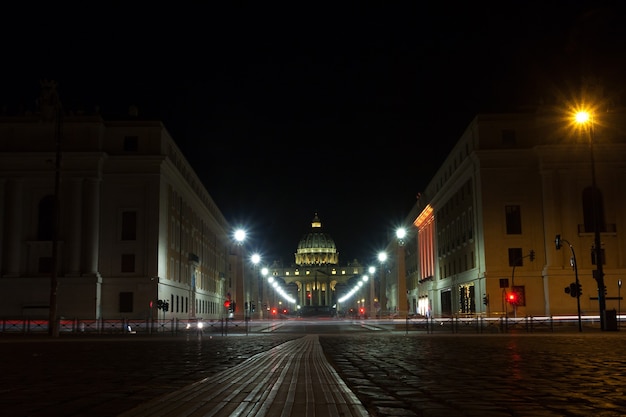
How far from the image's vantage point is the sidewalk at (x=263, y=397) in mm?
7453

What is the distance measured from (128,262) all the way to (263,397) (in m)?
52.3

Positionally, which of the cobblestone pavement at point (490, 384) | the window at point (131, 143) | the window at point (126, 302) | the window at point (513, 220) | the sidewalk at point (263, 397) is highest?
the window at point (131, 143)

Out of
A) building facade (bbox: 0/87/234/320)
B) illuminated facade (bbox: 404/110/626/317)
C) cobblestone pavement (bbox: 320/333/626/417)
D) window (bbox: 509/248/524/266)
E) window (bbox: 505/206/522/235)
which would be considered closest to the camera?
cobblestone pavement (bbox: 320/333/626/417)

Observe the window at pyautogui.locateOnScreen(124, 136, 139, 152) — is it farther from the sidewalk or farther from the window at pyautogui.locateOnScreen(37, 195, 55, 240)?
the sidewalk

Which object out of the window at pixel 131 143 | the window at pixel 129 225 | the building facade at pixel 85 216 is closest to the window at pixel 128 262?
the building facade at pixel 85 216

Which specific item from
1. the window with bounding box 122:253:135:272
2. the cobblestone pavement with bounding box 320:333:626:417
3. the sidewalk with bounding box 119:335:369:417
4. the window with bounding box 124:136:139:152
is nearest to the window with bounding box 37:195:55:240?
the window with bounding box 122:253:135:272

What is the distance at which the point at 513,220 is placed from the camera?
Result: 5859 cm

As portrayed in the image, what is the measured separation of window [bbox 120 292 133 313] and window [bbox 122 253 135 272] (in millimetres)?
2025

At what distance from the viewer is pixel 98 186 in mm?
58469

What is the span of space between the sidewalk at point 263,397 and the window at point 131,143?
163 feet

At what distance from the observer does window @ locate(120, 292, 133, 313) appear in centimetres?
5788

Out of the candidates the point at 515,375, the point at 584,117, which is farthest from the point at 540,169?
the point at 515,375

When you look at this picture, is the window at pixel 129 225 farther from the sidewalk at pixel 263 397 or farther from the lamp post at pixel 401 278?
the sidewalk at pixel 263 397

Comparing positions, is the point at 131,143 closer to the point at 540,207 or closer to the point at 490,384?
the point at 540,207
